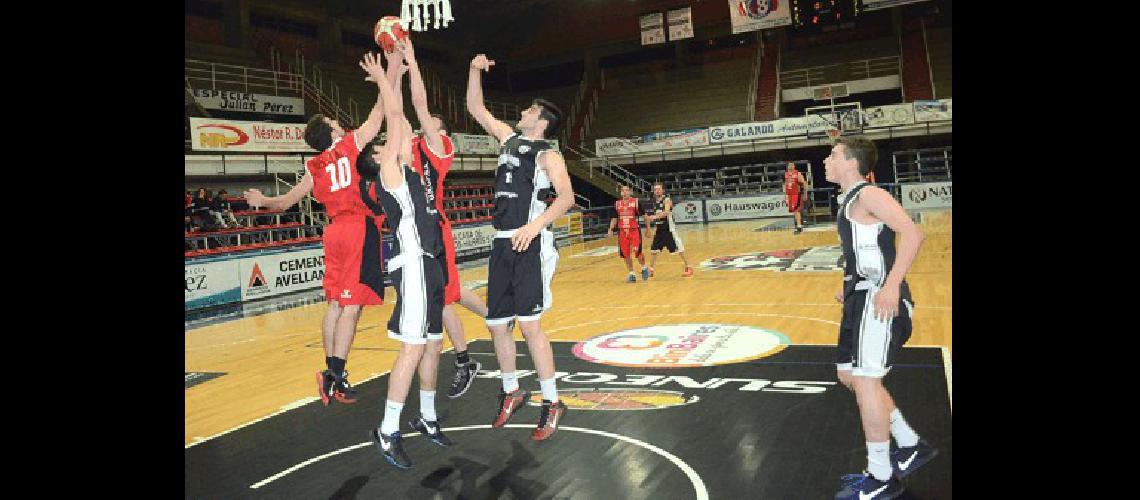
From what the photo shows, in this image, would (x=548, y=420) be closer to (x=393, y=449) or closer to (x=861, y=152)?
(x=393, y=449)

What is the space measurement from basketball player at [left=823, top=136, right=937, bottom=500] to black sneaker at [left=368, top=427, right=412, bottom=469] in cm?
222

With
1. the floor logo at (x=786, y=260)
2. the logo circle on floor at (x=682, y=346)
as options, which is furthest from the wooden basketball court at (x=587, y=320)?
the logo circle on floor at (x=682, y=346)

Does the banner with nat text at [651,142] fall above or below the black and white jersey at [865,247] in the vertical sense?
above

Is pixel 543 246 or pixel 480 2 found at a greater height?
pixel 480 2

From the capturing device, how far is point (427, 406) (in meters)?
4.58

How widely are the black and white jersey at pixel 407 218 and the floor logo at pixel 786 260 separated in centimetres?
921

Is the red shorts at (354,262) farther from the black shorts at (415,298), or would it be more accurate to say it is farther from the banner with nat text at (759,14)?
the banner with nat text at (759,14)

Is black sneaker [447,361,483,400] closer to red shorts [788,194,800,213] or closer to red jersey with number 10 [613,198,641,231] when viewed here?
red jersey with number 10 [613,198,641,231]

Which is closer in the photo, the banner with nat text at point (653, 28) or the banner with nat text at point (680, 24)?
the banner with nat text at point (680, 24)

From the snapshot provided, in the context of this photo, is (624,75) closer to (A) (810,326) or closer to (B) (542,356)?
(A) (810,326)

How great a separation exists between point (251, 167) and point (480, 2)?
44.6ft

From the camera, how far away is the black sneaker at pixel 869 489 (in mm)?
3412

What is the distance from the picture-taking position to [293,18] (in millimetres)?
25766
